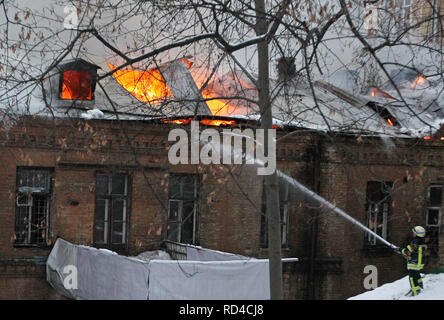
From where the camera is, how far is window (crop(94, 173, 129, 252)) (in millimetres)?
14898

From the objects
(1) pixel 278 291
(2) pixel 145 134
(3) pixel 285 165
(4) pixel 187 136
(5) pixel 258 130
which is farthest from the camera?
(3) pixel 285 165

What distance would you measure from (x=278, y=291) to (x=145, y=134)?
7203mm

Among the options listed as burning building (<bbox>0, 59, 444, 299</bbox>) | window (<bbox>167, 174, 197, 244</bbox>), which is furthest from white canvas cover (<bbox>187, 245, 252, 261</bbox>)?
window (<bbox>167, 174, 197, 244</bbox>)

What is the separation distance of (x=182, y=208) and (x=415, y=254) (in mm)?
5754

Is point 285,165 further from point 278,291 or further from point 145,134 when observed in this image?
point 278,291

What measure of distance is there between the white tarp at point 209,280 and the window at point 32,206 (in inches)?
146

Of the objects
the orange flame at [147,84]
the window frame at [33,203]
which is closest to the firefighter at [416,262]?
the orange flame at [147,84]

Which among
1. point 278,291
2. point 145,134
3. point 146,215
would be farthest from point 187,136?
A: point 278,291

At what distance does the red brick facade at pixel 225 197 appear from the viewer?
→ 14031 millimetres

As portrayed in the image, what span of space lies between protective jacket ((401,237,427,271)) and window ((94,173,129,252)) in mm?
6436

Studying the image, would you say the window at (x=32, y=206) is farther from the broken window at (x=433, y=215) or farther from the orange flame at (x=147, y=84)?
the broken window at (x=433, y=215)

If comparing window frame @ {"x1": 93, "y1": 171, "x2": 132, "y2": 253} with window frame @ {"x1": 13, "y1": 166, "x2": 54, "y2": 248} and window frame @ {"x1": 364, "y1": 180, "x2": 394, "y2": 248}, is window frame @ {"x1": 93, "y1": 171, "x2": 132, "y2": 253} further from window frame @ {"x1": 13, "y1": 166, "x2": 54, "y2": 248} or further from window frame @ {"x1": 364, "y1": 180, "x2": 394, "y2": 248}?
→ window frame @ {"x1": 364, "y1": 180, "x2": 394, "y2": 248}

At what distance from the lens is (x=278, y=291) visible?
843 centimetres

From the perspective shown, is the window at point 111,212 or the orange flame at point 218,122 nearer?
the orange flame at point 218,122
